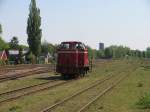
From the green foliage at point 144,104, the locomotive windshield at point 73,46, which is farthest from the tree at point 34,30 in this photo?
the green foliage at point 144,104

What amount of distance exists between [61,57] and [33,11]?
6296cm

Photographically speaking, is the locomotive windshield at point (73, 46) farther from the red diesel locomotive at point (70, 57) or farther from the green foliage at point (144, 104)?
the green foliage at point (144, 104)

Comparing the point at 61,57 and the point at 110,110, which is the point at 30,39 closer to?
the point at 61,57

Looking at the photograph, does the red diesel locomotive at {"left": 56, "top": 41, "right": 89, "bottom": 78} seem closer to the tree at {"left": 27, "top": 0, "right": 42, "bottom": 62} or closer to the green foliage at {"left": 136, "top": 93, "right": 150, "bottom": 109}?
the green foliage at {"left": 136, "top": 93, "right": 150, "bottom": 109}

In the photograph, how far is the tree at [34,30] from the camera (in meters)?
88.1

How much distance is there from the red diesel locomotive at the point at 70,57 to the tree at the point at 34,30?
5575 centimetres

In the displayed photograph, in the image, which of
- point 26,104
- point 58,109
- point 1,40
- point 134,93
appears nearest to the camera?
point 58,109

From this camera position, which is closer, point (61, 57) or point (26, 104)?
point (26, 104)

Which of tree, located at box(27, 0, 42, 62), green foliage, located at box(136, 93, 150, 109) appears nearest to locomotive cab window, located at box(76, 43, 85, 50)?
green foliage, located at box(136, 93, 150, 109)

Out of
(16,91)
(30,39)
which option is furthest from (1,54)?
(16,91)

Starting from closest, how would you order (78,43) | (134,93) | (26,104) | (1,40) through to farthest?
(26,104), (134,93), (78,43), (1,40)

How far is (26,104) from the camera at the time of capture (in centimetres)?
1575

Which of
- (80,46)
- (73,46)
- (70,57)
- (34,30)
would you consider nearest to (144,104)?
(70,57)

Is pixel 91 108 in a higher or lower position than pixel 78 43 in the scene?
lower
